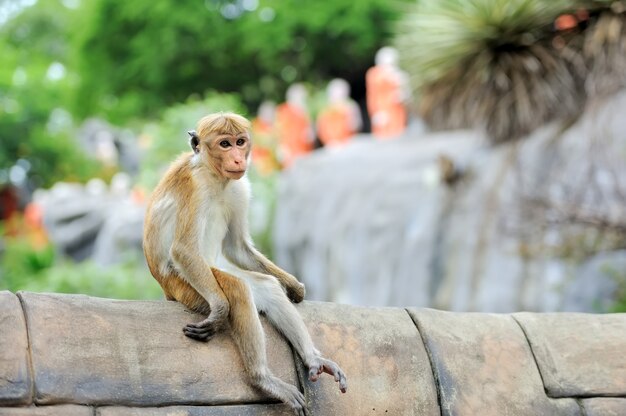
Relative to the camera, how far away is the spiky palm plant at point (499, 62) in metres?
10.9

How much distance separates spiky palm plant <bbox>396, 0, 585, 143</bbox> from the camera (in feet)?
35.9

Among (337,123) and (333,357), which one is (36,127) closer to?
(337,123)

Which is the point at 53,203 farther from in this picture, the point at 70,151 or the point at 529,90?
the point at 529,90

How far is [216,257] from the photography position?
4.89 m

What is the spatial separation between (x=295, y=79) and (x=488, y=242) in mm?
14160

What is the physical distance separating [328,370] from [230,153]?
0.94 metres

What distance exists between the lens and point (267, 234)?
16531 mm

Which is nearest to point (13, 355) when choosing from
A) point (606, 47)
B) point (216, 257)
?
point (216, 257)

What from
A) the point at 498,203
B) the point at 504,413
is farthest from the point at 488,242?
the point at 504,413

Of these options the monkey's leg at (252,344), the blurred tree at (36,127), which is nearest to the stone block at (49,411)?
the monkey's leg at (252,344)

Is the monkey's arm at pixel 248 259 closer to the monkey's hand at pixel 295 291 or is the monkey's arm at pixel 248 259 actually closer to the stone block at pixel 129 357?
the monkey's hand at pixel 295 291

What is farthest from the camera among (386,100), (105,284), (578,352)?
(386,100)

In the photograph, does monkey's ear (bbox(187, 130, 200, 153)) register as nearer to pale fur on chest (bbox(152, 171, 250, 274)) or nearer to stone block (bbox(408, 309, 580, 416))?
pale fur on chest (bbox(152, 171, 250, 274))

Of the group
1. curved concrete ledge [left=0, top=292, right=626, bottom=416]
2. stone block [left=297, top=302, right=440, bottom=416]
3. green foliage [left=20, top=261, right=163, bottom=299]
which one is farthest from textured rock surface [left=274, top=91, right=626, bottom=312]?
stone block [left=297, top=302, right=440, bottom=416]
